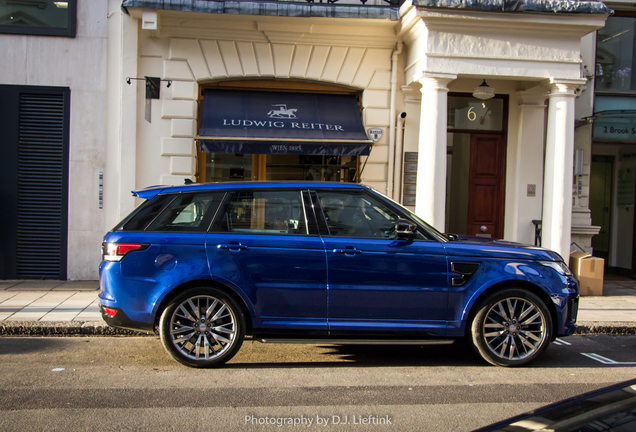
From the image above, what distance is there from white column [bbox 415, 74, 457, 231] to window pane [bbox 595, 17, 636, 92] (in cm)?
417

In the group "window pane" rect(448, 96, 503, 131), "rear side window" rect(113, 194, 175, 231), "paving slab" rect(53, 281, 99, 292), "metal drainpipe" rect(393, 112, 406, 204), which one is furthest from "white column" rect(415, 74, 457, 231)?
"paving slab" rect(53, 281, 99, 292)

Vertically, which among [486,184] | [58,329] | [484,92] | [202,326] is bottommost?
[58,329]

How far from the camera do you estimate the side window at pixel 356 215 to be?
5.40 m

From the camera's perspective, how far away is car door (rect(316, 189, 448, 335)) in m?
5.22

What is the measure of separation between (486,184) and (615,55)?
394 centimetres

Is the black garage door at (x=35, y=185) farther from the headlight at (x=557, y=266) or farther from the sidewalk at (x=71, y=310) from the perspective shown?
the headlight at (x=557, y=266)

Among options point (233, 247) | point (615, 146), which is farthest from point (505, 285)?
point (615, 146)

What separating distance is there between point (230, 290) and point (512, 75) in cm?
705

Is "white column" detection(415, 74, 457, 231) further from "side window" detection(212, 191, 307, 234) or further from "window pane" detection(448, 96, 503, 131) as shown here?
"side window" detection(212, 191, 307, 234)

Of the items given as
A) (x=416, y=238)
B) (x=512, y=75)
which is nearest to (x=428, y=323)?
(x=416, y=238)

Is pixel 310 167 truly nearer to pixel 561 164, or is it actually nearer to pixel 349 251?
pixel 561 164

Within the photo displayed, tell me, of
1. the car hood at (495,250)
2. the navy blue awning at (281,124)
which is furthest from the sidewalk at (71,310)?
the navy blue awning at (281,124)

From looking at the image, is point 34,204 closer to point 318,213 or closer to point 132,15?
point 132,15

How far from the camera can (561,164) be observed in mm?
9727
